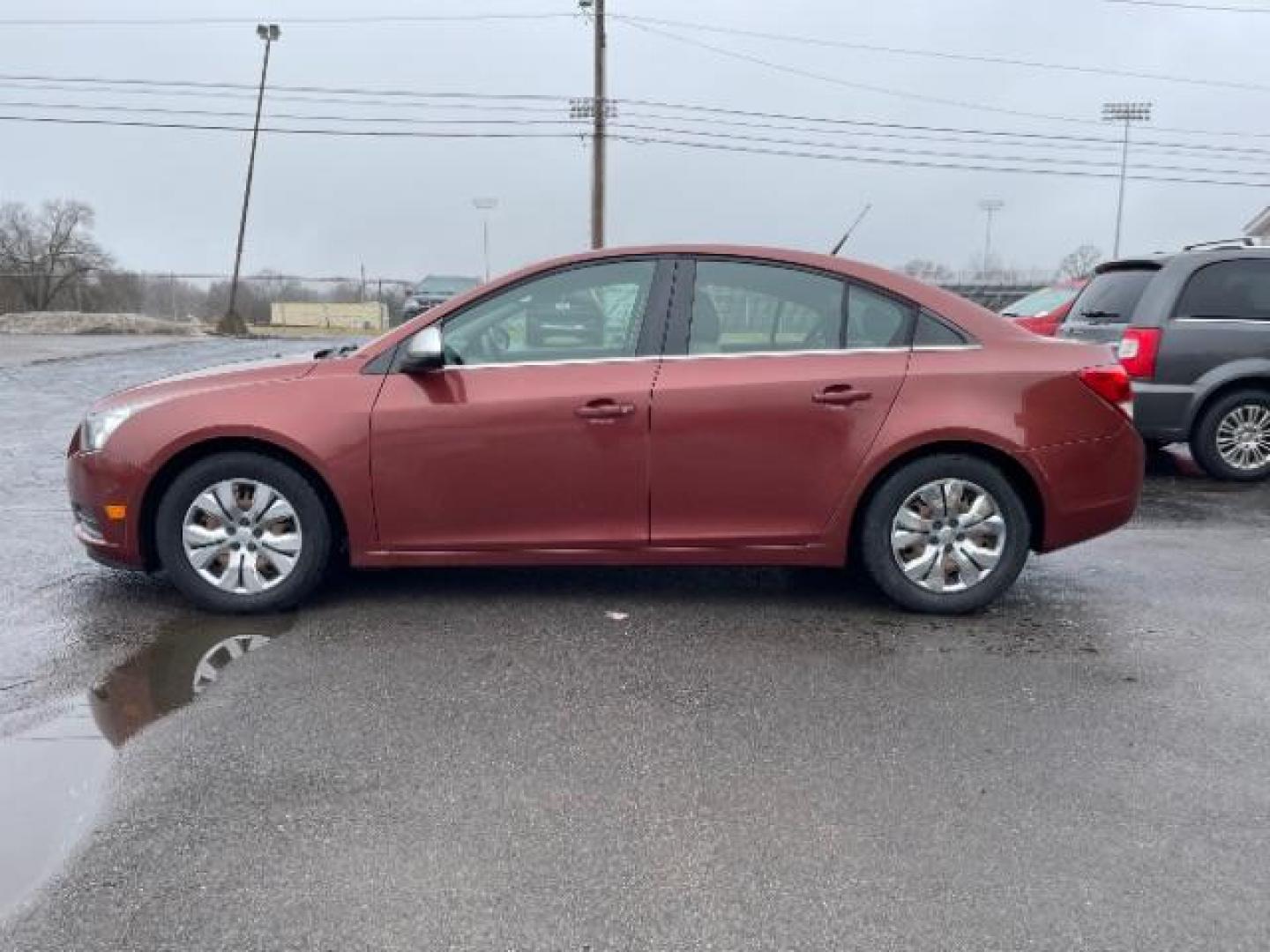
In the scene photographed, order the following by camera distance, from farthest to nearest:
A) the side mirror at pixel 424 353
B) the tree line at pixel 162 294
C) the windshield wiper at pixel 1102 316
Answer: the tree line at pixel 162 294
the windshield wiper at pixel 1102 316
the side mirror at pixel 424 353

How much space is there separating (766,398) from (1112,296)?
551 centimetres

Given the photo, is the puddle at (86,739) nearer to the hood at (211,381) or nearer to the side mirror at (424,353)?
the hood at (211,381)

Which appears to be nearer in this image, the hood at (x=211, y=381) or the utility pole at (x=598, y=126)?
the hood at (x=211, y=381)

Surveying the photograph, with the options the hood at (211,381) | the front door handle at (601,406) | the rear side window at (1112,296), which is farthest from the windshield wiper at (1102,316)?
the hood at (211,381)

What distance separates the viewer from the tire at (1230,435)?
26.6 ft

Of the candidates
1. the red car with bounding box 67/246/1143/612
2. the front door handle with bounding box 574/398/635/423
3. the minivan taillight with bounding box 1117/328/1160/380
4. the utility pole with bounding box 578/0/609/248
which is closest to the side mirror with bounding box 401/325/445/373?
the red car with bounding box 67/246/1143/612

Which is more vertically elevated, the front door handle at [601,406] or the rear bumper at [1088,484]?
the front door handle at [601,406]

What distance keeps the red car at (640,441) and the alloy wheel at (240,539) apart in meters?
0.01

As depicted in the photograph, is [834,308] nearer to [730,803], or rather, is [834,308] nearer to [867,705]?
[867,705]

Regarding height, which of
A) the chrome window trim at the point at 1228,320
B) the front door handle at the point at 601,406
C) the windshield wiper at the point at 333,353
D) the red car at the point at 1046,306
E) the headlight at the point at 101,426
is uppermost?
the red car at the point at 1046,306

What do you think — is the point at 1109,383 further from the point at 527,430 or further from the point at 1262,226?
the point at 1262,226

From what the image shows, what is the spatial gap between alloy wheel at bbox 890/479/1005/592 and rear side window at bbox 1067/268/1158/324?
465cm

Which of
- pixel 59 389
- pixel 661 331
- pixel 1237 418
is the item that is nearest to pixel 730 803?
pixel 661 331

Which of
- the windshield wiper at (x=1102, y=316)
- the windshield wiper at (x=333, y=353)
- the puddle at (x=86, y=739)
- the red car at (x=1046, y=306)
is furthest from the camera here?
the red car at (x=1046, y=306)
